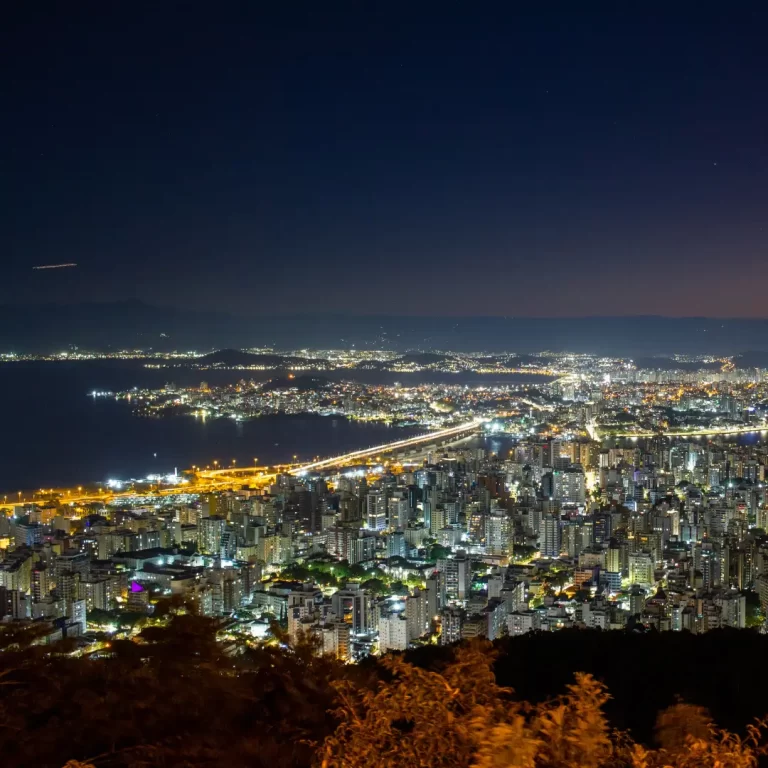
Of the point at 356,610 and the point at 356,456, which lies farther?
the point at 356,456

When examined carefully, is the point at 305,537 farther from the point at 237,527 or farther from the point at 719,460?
the point at 719,460

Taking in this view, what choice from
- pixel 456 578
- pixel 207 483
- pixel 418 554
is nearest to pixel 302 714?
pixel 456 578

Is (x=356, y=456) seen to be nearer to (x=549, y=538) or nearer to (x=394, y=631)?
(x=549, y=538)

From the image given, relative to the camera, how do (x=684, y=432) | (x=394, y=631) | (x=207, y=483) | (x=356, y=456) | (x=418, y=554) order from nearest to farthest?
1. (x=394, y=631)
2. (x=418, y=554)
3. (x=207, y=483)
4. (x=356, y=456)
5. (x=684, y=432)

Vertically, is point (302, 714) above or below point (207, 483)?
above

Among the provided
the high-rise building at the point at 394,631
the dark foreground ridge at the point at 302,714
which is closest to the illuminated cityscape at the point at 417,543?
the high-rise building at the point at 394,631

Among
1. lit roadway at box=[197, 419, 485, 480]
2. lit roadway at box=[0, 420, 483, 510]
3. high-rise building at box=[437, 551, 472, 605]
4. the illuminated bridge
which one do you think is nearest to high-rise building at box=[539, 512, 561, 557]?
high-rise building at box=[437, 551, 472, 605]

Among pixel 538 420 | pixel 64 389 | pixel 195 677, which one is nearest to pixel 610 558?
pixel 195 677

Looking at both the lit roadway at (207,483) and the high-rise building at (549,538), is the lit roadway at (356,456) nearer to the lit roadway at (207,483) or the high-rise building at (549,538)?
the lit roadway at (207,483)
